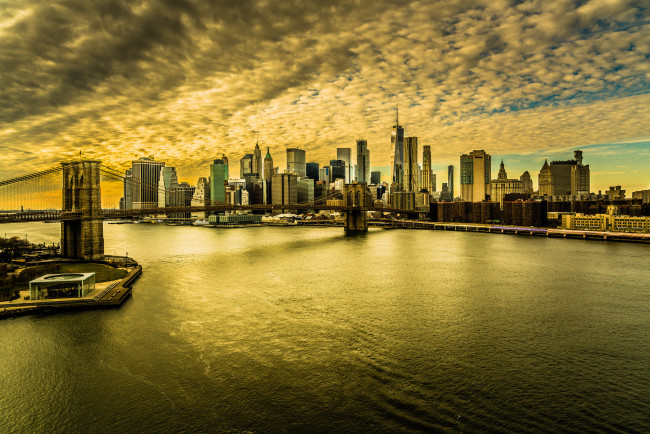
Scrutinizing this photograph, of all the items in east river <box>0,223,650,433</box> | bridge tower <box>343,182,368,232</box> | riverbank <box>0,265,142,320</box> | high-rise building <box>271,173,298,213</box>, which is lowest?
east river <box>0,223,650,433</box>

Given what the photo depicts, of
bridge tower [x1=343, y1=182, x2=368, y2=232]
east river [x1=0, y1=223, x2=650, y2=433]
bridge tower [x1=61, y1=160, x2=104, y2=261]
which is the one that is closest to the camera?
east river [x1=0, y1=223, x2=650, y2=433]

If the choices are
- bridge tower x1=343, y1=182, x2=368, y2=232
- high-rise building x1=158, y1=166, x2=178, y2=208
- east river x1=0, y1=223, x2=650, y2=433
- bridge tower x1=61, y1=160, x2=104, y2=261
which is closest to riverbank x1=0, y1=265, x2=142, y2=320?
east river x1=0, y1=223, x2=650, y2=433

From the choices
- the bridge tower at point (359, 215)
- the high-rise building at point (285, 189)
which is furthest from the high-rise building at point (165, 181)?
the bridge tower at point (359, 215)

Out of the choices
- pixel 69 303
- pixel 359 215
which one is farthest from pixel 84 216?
pixel 359 215

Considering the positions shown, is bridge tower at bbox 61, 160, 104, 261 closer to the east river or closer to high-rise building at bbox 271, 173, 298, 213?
the east river

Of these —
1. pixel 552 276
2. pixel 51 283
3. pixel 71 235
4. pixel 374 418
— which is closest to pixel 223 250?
pixel 71 235

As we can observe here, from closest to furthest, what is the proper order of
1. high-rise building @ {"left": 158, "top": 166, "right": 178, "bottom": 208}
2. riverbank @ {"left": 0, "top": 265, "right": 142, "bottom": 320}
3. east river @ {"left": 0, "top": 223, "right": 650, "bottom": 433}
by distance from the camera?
east river @ {"left": 0, "top": 223, "right": 650, "bottom": 433}, riverbank @ {"left": 0, "top": 265, "right": 142, "bottom": 320}, high-rise building @ {"left": 158, "top": 166, "right": 178, "bottom": 208}

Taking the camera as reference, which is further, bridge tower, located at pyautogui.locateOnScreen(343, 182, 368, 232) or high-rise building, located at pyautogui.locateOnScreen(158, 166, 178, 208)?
high-rise building, located at pyautogui.locateOnScreen(158, 166, 178, 208)
